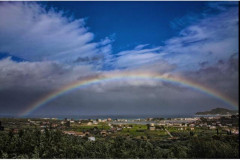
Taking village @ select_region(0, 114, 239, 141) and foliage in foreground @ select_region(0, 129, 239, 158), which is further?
village @ select_region(0, 114, 239, 141)

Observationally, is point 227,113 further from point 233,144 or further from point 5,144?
point 5,144

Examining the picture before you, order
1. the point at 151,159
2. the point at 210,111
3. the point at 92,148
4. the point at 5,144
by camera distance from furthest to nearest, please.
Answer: the point at 210,111, the point at 5,144, the point at 92,148, the point at 151,159

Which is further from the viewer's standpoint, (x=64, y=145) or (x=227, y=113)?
(x=227, y=113)

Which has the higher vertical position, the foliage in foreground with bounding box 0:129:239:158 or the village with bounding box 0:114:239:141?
the foliage in foreground with bounding box 0:129:239:158

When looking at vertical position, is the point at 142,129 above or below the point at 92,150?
below

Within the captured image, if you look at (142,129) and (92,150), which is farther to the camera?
(142,129)

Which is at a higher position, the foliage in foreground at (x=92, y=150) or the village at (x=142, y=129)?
the foliage in foreground at (x=92, y=150)

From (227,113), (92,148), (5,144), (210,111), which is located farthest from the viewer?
(210,111)

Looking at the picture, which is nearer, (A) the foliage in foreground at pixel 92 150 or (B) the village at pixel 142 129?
(A) the foliage in foreground at pixel 92 150

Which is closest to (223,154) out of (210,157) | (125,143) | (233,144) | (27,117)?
(210,157)

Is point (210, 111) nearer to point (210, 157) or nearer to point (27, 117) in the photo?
point (210, 157)
